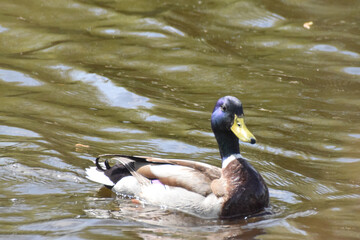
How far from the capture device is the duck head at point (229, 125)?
23.0 feet

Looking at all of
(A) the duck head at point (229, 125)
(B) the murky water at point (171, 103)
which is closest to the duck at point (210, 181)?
(A) the duck head at point (229, 125)

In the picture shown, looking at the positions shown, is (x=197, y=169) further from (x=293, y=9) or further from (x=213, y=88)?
(x=293, y=9)

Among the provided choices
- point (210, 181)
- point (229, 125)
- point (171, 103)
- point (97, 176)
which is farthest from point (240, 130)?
point (171, 103)

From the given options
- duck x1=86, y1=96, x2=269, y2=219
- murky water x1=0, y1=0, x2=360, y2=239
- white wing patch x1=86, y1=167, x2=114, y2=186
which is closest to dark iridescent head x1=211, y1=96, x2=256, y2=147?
duck x1=86, y1=96, x2=269, y2=219

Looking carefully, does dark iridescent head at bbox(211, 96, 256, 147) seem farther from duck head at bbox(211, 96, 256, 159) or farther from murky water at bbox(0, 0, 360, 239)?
murky water at bbox(0, 0, 360, 239)

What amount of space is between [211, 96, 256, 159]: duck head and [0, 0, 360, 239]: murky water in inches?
29.7

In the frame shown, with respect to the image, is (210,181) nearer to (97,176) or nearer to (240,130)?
(240,130)

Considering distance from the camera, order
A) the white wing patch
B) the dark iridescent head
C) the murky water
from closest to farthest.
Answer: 1. the murky water
2. the dark iridescent head
3. the white wing patch

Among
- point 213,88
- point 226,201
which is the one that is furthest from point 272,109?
point 226,201

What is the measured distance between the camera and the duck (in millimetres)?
6906

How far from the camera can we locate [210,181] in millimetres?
7051

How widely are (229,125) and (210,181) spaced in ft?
1.92

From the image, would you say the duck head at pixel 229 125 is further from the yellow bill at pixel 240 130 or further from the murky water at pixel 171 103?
the murky water at pixel 171 103

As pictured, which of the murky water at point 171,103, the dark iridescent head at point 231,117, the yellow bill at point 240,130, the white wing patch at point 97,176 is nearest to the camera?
the murky water at point 171,103
